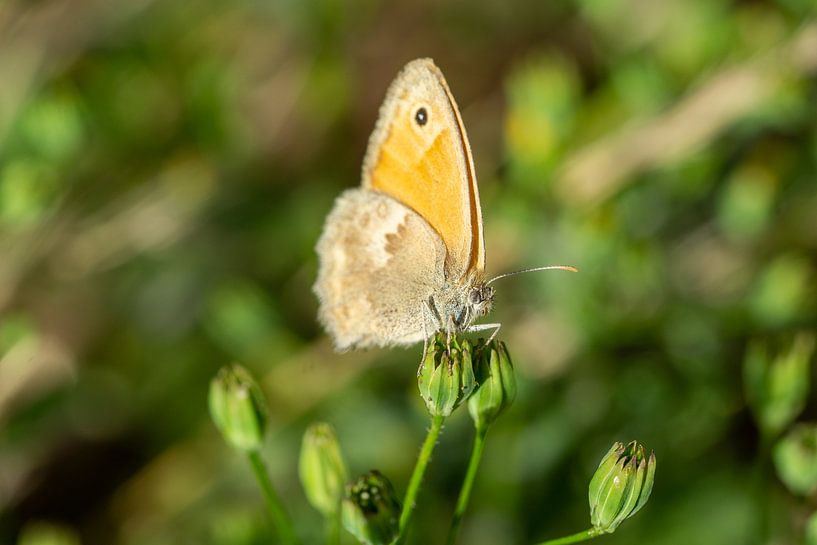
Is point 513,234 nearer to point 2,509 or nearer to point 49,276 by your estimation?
point 49,276

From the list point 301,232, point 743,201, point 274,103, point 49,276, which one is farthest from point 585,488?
point 274,103

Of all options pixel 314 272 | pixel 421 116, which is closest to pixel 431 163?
pixel 421 116

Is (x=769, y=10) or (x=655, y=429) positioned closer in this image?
(x=655, y=429)

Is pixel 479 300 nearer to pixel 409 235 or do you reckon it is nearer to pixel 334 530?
pixel 409 235

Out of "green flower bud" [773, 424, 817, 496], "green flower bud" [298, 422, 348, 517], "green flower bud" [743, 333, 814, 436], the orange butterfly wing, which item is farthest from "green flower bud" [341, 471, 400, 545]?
"green flower bud" [743, 333, 814, 436]

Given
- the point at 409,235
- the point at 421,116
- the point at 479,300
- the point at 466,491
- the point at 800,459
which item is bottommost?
the point at 800,459

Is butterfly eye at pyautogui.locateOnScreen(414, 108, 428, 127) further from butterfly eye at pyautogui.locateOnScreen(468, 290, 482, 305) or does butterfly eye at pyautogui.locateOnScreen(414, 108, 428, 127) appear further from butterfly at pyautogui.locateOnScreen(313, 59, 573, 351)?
butterfly eye at pyautogui.locateOnScreen(468, 290, 482, 305)

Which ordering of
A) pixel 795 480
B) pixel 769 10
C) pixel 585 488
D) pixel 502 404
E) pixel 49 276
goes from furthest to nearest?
pixel 769 10
pixel 49 276
pixel 585 488
pixel 795 480
pixel 502 404
